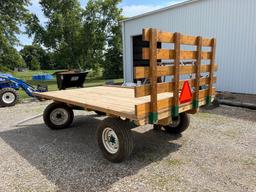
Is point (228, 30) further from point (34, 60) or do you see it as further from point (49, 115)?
point (34, 60)

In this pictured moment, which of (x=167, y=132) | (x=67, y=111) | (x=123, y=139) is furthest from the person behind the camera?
(x=67, y=111)

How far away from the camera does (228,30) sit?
782cm

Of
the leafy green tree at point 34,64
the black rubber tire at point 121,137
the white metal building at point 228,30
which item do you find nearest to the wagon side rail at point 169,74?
the black rubber tire at point 121,137

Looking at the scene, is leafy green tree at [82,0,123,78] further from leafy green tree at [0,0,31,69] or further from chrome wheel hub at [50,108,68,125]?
chrome wheel hub at [50,108,68,125]

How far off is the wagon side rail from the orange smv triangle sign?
0.20 ft

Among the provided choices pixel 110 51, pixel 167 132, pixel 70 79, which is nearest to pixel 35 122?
pixel 70 79

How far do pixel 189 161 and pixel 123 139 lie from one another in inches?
39.9

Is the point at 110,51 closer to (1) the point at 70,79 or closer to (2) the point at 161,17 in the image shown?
(2) the point at 161,17

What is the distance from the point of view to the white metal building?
7320 mm

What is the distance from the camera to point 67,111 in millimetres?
4660

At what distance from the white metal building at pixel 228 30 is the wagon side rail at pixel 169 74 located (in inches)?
191

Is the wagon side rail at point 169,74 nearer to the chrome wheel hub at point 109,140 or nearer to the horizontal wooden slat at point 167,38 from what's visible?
the horizontal wooden slat at point 167,38

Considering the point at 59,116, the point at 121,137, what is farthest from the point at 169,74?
the point at 59,116

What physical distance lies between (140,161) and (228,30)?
679cm
